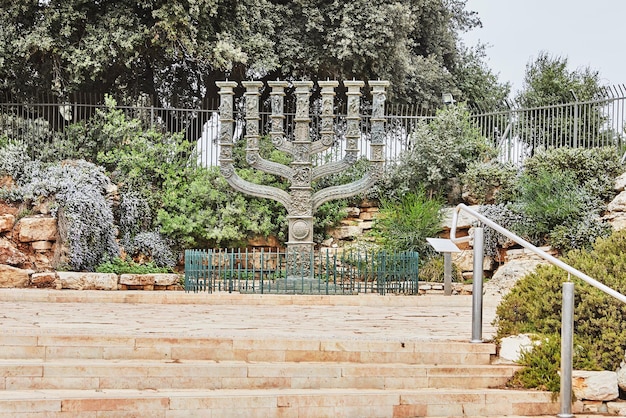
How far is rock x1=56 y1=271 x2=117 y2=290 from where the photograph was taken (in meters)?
14.7

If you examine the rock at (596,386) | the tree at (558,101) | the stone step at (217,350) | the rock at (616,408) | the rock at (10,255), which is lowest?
the rock at (616,408)

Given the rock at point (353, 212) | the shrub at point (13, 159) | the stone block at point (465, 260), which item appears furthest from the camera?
the rock at point (353, 212)

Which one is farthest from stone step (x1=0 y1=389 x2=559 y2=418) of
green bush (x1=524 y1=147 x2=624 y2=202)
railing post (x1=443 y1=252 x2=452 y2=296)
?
green bush (x1=524 y1=147 x2=624 y2=202)

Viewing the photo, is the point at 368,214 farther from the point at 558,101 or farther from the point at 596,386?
the point at 596,386

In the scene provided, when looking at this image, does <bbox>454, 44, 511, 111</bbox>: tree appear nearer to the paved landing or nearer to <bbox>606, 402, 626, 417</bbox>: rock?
the paved landing

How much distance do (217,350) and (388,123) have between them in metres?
13.5

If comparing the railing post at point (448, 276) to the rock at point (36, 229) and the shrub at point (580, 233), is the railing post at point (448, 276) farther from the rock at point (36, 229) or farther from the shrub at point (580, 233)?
the rock at point (36, 229)

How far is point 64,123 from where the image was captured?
1894 centimetres

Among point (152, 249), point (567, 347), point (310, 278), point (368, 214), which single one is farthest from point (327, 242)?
point (567, 347)

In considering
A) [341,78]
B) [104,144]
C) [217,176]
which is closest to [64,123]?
[104,144]

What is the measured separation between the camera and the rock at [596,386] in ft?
21.7

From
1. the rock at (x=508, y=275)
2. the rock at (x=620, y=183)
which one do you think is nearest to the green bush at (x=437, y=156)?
the rock at (x=620, y=183)

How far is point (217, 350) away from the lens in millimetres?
7047

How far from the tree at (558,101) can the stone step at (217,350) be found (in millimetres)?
11304
